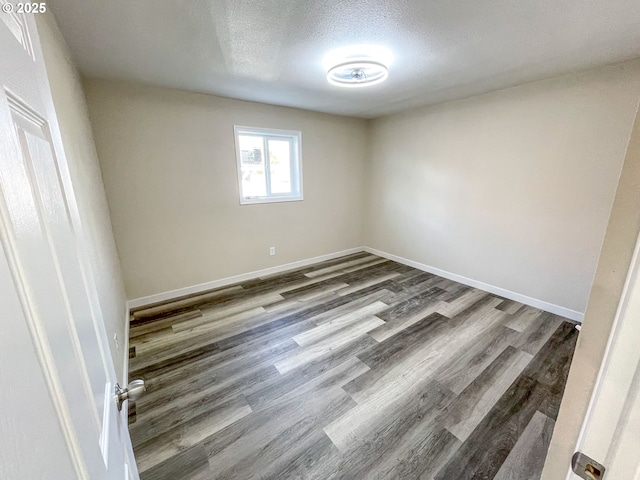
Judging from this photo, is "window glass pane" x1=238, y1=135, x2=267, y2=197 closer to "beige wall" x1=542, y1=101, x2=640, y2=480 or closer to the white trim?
the white trim

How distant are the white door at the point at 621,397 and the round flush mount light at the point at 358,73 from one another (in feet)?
7.03

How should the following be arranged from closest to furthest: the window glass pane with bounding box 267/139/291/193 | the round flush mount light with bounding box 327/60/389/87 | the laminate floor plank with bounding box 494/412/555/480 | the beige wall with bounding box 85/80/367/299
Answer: the laminate floor plank with bounding box 494/412/555/480
the round flush mount light with bounding box 327/60/389/87
the beige wall with bounding box 85/80/367/299
the window glass pane with bounding box 267/139/291/193

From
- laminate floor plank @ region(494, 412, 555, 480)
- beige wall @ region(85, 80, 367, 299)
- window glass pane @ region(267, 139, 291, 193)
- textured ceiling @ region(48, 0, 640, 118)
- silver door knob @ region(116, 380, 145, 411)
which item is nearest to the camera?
silver door knob @ region(116, 380, 145, 411)

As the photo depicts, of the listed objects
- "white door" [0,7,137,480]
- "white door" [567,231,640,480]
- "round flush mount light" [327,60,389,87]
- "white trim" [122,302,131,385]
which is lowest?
"white trim" [122,302,131,385]

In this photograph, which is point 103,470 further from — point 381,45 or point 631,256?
point 381,45

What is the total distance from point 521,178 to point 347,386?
9.16ft

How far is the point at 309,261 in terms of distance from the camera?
4.27 meters

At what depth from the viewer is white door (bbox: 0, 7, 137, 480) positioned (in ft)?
0.89

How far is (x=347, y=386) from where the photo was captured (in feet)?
6.02

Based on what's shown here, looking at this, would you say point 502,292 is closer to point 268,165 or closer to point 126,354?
point 268,165

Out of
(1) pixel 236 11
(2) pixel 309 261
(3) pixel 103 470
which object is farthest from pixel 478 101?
(3) pixel 103 470

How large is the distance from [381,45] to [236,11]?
999 millimetres

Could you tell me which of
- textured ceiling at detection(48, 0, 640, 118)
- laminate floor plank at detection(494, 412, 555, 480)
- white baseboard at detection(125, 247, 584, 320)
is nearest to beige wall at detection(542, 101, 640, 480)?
laminate floor plank at detection(494, 412, 555, 480)

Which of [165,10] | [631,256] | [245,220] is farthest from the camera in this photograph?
[245,220]
